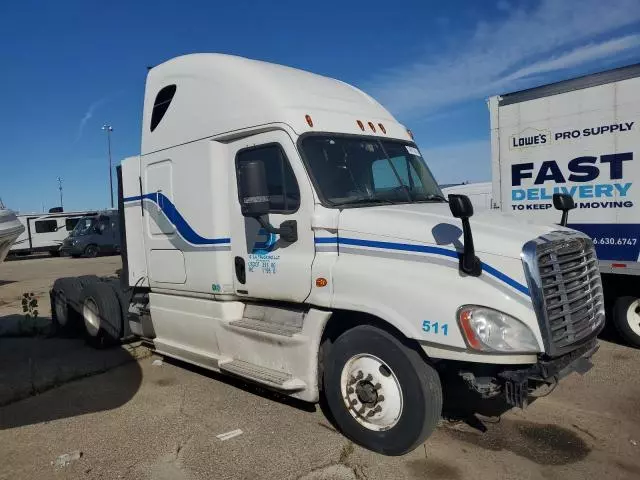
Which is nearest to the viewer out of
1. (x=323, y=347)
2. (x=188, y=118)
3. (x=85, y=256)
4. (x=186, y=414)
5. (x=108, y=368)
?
(x=323, y=347)

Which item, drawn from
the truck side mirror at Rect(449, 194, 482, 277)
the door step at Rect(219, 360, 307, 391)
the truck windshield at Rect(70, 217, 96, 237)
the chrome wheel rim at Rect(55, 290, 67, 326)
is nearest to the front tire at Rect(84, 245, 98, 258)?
the truck windshield at Rect(70, 217, 96, 237)

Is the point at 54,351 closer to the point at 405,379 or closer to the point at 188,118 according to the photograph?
the point at 188,118

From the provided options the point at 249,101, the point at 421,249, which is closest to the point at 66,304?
the point at 249,101

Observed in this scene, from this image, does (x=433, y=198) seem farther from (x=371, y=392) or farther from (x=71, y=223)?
(x=71, y=223)

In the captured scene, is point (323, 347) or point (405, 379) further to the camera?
point (323, 347)

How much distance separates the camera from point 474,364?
154 inches

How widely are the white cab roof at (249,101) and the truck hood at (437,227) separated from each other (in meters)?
1.02

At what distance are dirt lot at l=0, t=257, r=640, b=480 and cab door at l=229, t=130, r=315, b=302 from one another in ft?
3.89

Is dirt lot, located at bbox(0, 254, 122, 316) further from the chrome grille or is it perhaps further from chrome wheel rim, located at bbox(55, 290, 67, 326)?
the chrome grille

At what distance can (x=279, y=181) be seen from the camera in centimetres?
484

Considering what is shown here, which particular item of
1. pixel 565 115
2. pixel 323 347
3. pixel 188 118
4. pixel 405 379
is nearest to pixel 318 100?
pixel 188 118

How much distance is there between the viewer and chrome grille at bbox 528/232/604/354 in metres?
3.70

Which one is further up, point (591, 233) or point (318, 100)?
point (318, 100)

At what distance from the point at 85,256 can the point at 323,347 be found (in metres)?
25.6
